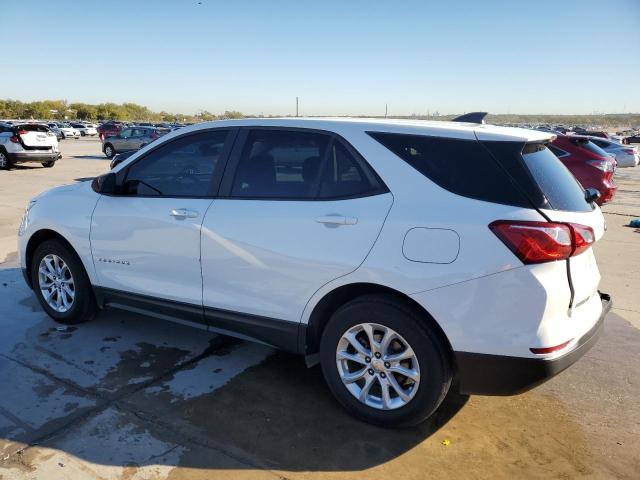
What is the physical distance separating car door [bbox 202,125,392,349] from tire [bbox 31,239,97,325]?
4.45 ft

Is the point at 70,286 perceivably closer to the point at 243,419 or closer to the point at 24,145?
the point at 243,419

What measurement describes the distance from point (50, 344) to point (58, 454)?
1547 millimetres

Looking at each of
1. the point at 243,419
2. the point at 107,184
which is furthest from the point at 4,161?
the point at 243,419

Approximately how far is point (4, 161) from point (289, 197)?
18.2m

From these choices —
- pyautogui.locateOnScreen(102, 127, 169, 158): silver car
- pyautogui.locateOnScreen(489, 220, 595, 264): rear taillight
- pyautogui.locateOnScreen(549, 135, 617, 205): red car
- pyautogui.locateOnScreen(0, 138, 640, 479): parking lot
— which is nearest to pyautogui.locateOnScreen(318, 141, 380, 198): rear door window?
pyautogui.locateOnScreen(489, 220, 595, 264): rear taillight

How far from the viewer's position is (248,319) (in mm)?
3395

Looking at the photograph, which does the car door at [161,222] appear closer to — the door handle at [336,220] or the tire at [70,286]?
the tire at [70,286]

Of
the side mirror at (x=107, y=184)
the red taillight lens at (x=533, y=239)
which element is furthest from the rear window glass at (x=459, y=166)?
the side mirror at (x=107, y=184)

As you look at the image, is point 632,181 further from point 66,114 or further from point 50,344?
point 66,114

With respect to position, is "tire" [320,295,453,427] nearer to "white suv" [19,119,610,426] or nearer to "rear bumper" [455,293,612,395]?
"white suv" [19,119,610,426]

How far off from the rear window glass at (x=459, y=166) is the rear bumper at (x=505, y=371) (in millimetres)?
799

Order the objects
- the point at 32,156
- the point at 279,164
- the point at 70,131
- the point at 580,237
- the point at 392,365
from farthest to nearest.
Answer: the point at 70,131 → the point at 32,156 → the point at 279,164 → the point at 392,365 → the point at 580,237

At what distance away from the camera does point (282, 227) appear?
10.3ft

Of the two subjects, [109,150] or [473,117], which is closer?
[473,117]
